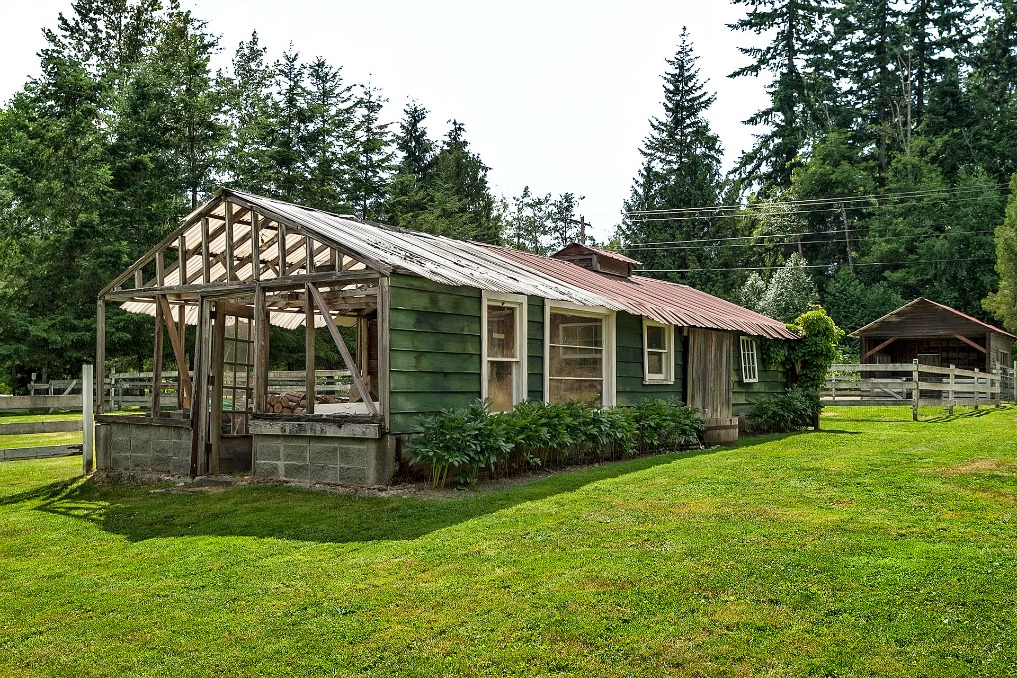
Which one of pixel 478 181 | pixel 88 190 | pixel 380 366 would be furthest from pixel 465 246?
pixel 478 181

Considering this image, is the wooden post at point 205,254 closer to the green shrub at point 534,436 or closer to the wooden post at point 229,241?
the wooden post at point 229,241

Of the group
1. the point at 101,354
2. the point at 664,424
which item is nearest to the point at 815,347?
the point at 664,424

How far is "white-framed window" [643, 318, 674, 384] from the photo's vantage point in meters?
16.3

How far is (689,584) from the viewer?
19.4ft

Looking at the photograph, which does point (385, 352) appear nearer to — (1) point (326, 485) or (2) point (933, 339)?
(1) point (326, 485)

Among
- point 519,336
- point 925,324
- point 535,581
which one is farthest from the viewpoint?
point 925,324

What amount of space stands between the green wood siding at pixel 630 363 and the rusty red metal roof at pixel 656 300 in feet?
1.31

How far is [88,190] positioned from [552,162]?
1074 inches

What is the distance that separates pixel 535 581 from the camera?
6.15m

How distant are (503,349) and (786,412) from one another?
9212 mm

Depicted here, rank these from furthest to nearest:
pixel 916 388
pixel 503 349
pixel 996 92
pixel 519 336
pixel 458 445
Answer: pixel 996 92 → pixel 916 388 → pixel 519 336 → pixel 503 349 → pixel 458 445

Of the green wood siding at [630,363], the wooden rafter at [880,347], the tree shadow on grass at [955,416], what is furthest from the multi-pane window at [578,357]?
the wooden rafter at [880,347]

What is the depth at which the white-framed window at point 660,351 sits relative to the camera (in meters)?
16.3

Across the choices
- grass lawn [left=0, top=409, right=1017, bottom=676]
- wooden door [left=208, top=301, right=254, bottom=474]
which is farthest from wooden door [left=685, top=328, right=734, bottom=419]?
wooden door [left=208, top=301, right=254, bottom=474]
